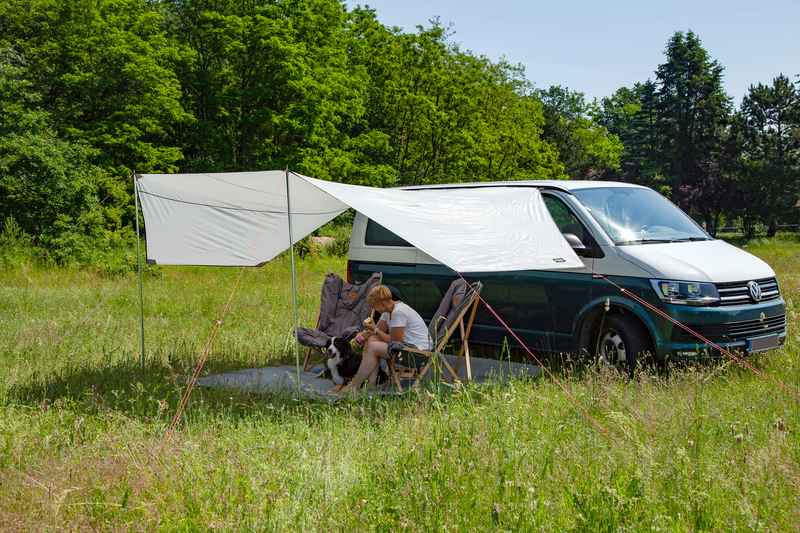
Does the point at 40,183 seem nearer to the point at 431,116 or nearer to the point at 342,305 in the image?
the point at 342,305

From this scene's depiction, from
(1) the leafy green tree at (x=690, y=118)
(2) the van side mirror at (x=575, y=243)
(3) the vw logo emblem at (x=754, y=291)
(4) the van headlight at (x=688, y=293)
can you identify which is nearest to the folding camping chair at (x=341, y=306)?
(2) the van side mirror at (x=575, y=243)

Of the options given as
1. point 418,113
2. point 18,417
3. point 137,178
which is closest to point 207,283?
point 137,178

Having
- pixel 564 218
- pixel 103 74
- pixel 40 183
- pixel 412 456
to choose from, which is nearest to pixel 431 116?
pixel 103 74

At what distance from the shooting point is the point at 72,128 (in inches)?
916

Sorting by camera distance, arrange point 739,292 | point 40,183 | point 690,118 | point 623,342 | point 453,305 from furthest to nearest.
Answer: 1. point 690,118
2. point 40,183
3. point 453,305
4. point 623,342
5. point 739,292

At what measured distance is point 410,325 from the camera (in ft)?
20.2

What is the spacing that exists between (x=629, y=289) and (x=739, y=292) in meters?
0.95

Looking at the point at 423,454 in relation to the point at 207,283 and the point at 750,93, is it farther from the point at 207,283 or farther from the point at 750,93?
the point at 750,93

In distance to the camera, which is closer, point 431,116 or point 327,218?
point 327,218

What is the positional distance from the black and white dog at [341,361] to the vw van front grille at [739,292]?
10.7ft

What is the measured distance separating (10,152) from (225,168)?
10.2m

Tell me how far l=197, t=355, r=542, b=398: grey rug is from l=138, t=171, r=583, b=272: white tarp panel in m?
1.25

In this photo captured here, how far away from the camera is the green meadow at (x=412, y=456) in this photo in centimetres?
306

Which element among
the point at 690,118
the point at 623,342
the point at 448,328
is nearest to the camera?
the point at 623,342
